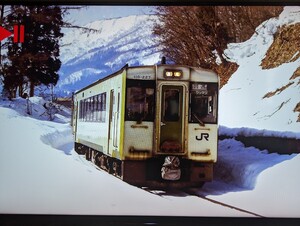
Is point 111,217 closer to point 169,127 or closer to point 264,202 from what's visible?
point 169,127

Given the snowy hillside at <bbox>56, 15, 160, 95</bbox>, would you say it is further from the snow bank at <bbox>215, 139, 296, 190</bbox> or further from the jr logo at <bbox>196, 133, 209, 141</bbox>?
the snow bank at <bbox>215, 139, 296, 190</bbox>

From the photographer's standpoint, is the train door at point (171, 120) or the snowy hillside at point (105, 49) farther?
the snowy hillside at point (105, 49)

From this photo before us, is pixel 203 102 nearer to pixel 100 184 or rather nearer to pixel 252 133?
pixel 252 133

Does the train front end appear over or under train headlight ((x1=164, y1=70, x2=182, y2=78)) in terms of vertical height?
under

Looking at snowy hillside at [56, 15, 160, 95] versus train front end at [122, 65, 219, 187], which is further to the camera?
snowy hillside at [56, 15, 160, 95]

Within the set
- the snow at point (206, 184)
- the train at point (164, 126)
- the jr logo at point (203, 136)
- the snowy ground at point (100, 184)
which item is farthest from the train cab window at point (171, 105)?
the snowy ground at point (100, 184)

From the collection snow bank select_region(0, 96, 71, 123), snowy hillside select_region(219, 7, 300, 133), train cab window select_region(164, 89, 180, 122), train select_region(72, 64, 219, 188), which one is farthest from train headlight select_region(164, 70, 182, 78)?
snow bank select_region(0, 96, 71, 123)

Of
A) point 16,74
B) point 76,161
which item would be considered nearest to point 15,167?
point 76,161

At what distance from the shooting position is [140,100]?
3617 mm

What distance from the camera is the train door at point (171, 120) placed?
142 inches

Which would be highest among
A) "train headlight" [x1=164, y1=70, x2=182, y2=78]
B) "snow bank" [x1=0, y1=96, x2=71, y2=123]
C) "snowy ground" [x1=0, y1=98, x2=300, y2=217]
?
"train headlight" [x1=164, y1=70, x2=182, y2=78]

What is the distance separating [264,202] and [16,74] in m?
2.21

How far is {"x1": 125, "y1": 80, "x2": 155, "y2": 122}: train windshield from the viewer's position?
142 inches

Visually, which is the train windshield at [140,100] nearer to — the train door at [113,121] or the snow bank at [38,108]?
the train door at [113,121]
